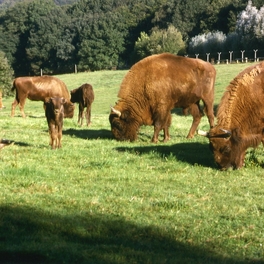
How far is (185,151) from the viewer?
515 inches

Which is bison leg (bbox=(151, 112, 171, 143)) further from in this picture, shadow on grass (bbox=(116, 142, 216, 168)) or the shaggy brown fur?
the shaggy brown fur

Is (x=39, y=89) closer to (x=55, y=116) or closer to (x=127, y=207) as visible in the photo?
(x=55, y=116)

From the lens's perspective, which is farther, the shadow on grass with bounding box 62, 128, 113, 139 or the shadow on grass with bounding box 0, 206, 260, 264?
the shadow on grass with bounding box 62, 128, 113, 139

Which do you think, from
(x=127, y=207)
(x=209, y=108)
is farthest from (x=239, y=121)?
(x=209, y=108)

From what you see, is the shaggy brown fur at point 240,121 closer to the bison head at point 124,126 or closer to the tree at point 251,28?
the bison head at point 124,126

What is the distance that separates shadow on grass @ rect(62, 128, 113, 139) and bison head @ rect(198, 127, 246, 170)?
602 cm

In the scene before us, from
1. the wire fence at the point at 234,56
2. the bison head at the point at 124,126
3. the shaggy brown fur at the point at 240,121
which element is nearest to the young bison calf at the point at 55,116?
the bison head at the point at 124,126

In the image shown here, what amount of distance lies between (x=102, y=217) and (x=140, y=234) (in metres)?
0.83

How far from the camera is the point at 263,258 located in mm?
5750

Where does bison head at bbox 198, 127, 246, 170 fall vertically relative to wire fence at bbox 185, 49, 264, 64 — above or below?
above

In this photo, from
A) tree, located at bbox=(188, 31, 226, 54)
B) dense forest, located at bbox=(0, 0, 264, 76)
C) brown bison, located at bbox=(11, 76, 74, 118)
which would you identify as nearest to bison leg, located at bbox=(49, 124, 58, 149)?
brown bison, located at bbox=(11, 76, 74, 118)

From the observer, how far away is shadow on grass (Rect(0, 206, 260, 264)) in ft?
18.1

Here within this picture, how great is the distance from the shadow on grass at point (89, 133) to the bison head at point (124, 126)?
2.71ft

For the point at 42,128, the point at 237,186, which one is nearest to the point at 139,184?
the point at 237,186
